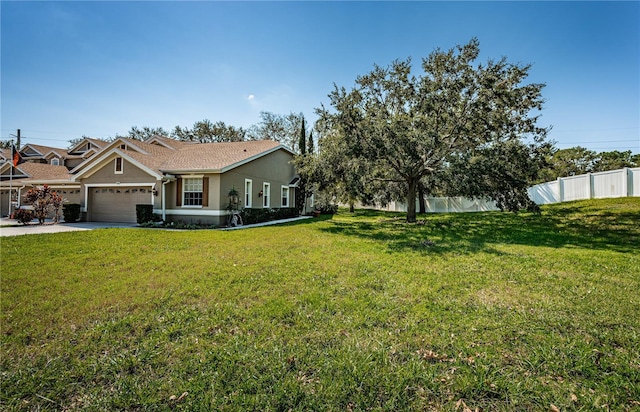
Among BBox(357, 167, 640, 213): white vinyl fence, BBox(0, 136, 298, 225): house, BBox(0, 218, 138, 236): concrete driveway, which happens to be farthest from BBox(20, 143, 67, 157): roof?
BBox(357, 167, 640, 213): white vinyl fence

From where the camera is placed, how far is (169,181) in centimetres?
1477

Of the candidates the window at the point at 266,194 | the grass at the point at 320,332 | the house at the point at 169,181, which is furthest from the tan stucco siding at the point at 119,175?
the grass at the point at 320,332

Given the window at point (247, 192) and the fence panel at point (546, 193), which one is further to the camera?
the fence panel at point (546, 193)

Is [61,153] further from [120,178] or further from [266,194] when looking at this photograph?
[266,194]

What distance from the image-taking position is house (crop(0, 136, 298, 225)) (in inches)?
574

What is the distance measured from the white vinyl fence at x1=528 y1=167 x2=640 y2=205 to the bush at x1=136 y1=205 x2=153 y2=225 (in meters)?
22.8

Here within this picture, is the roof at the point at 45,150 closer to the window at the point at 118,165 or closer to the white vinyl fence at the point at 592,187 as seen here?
the window at the point at 118,165

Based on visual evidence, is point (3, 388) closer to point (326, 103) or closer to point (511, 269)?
point (511, 269)

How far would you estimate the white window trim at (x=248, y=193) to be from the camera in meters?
16.3

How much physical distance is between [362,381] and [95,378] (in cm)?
252

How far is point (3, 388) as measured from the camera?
8.46 ft

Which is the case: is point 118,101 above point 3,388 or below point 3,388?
above

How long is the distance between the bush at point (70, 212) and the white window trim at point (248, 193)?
9010mm

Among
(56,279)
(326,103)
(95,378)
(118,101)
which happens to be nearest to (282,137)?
(326,103)
